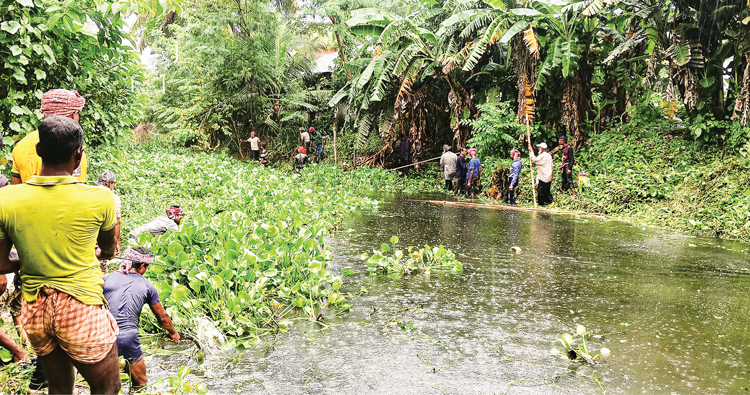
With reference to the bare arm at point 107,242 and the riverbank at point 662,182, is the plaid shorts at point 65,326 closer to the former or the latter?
the bare arm at point 107,242

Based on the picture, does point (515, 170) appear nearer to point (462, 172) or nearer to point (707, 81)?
point (462, 172)

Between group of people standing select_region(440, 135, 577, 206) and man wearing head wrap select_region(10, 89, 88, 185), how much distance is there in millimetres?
11327

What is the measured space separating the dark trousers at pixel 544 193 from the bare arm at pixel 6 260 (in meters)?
12.6

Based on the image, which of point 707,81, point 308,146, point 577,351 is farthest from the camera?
point 308,146

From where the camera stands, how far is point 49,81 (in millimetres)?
5496

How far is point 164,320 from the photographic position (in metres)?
4.02

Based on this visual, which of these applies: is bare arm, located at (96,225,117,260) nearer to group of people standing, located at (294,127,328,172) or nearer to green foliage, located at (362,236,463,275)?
green foliage, located at (362,236,463,275)

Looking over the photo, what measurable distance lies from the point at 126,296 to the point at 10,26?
276cm

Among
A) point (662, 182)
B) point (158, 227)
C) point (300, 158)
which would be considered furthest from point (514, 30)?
point (158, 227)

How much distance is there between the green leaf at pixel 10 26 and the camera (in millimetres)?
4559

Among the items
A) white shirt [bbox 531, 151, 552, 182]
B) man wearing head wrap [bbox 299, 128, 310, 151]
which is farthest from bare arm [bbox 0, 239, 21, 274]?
man wearing head wrap [bbox 299, 128, 310, 151]

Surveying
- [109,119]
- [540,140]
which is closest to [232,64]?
[540,140]

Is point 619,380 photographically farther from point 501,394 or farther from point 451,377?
point 451,377

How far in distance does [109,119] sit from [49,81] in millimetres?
942
